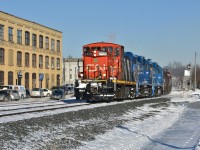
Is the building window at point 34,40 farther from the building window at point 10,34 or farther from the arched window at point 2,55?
the arched window at point 2,55

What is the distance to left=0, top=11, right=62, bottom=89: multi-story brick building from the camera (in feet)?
208

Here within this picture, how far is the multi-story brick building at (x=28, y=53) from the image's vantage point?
6327cm

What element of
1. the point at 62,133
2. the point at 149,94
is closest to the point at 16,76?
the point at 149,94

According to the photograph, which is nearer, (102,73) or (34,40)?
(102,73)

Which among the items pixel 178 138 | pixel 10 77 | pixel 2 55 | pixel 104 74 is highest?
pixel 2 55

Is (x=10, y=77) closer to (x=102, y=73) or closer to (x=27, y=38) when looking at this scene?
(x=27, y=38)

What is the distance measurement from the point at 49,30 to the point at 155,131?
62509 mm

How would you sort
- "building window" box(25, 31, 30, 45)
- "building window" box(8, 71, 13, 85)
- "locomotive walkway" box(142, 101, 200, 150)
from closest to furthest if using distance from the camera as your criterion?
"locomotive walkway" box(142, 101, 200, 150), "building window" box(8, 71, 13, 85), "building window" box(25, 31, 30, 45)

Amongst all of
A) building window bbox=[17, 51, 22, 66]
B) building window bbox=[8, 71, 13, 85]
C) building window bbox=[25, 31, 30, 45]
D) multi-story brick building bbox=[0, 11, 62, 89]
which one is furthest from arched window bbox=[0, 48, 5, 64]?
building window bbox=[25, 31, 30, 45]

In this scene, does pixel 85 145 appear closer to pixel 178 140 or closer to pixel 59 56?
pixel 178 140

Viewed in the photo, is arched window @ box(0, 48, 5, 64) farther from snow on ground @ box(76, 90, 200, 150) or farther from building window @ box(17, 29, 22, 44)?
snow on ground @ box(76, 90, 200, 150)

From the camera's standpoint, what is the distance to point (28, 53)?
7075 centimetres

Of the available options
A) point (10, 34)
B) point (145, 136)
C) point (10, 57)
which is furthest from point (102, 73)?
point (10, 34)

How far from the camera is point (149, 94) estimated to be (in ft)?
153
